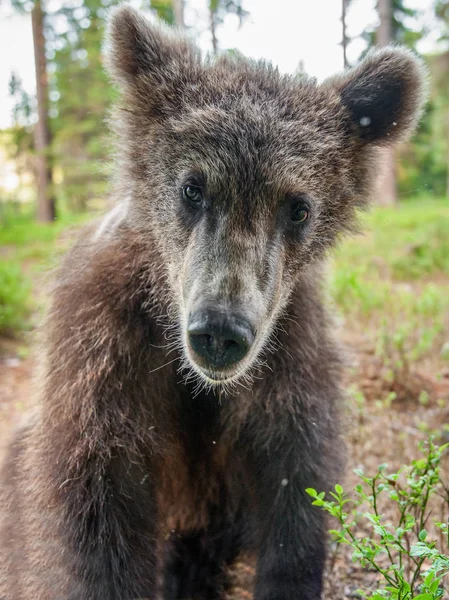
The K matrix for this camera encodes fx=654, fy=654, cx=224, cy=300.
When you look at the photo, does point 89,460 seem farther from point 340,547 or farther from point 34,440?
point 340,547

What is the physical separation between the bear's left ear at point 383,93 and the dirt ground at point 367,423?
4.29 ft

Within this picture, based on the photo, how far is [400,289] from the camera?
6848 mm

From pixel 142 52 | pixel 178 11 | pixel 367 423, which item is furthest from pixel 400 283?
pixel 142 52

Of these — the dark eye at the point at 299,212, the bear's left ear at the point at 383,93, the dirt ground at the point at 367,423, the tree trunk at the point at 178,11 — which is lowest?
the dirt ground at the point at 367,423

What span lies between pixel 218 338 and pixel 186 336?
21 cm

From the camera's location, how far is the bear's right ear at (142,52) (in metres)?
2.67

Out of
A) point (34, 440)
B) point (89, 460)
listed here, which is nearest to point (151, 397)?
point (89, 460)

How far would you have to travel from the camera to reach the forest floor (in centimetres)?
335

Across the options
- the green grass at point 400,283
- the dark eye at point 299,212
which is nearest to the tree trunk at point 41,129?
the green grass at point 400,283

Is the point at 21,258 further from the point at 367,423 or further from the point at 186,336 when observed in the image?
the point at 186,336

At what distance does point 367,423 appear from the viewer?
170 inches

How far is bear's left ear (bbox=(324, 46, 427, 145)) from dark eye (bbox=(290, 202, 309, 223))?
1.65ft

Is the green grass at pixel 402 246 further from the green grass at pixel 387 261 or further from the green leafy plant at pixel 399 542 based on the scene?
the green leafy plant at pixel 399 542

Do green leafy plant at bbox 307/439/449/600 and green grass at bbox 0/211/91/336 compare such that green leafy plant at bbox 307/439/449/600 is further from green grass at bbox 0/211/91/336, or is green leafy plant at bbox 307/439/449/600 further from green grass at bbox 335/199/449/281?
green grass at bbox 335/199/449/281
